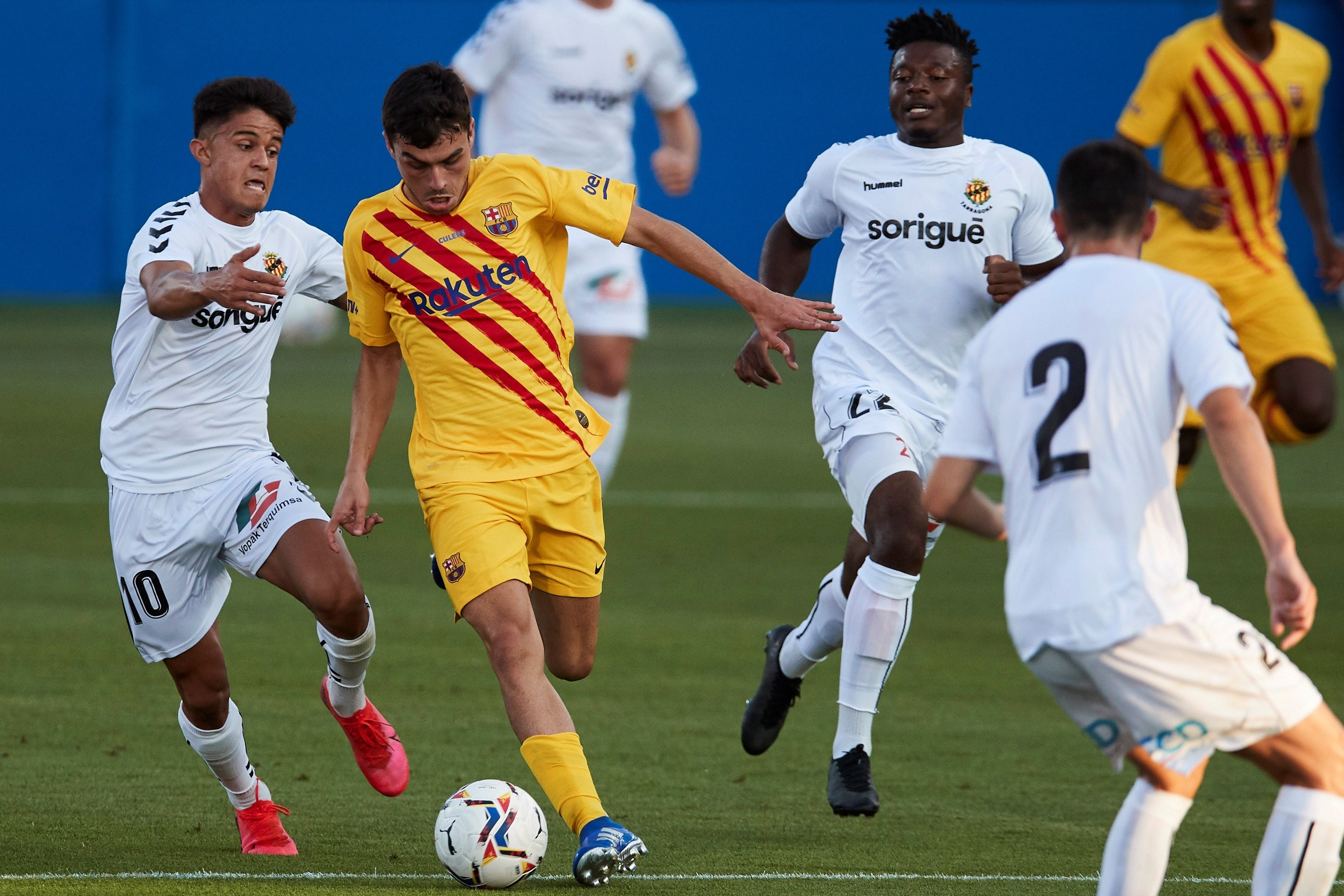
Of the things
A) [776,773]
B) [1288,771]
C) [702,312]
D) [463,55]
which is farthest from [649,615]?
[702,312]

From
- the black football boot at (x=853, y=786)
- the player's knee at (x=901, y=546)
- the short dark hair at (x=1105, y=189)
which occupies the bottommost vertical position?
the black football boot at (x=853, y=786)

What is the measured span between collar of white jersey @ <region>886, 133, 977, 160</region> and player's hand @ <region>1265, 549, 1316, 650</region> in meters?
2.57

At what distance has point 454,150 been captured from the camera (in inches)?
195

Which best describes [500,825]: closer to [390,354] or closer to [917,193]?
[390,354]

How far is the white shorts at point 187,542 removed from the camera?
17.4ft

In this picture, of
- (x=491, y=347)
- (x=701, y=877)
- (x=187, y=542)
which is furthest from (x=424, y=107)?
(x=701, y=877)

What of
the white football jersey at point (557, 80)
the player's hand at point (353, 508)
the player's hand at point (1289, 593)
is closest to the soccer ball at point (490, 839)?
the player's hand at point (353, 508)

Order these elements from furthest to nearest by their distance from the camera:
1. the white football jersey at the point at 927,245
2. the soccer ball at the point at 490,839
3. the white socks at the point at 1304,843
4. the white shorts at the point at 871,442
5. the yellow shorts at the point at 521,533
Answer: the white football jersey at the point at 927,245, the white shorts at the point at 871,442, the yellow shorts at the point at 521,533, the soccer ball at the point at 490,839, the white socks at the point at 1304,843

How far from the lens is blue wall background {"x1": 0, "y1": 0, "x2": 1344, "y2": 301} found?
2538 cm

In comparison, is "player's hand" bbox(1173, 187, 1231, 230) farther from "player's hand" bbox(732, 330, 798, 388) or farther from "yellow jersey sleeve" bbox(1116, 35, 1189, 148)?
"player's hand" bbox(732, 330, 798, 388)

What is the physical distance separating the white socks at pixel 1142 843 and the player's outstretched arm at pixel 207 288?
8.18ft

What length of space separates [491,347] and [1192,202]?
150 inches

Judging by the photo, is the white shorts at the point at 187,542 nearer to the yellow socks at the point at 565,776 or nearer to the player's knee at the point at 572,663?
the player's knee at the point at 572,663

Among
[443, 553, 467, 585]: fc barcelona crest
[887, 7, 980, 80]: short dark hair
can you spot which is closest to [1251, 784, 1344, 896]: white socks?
[443, 553, 467, 585]: fc barcelona crest
